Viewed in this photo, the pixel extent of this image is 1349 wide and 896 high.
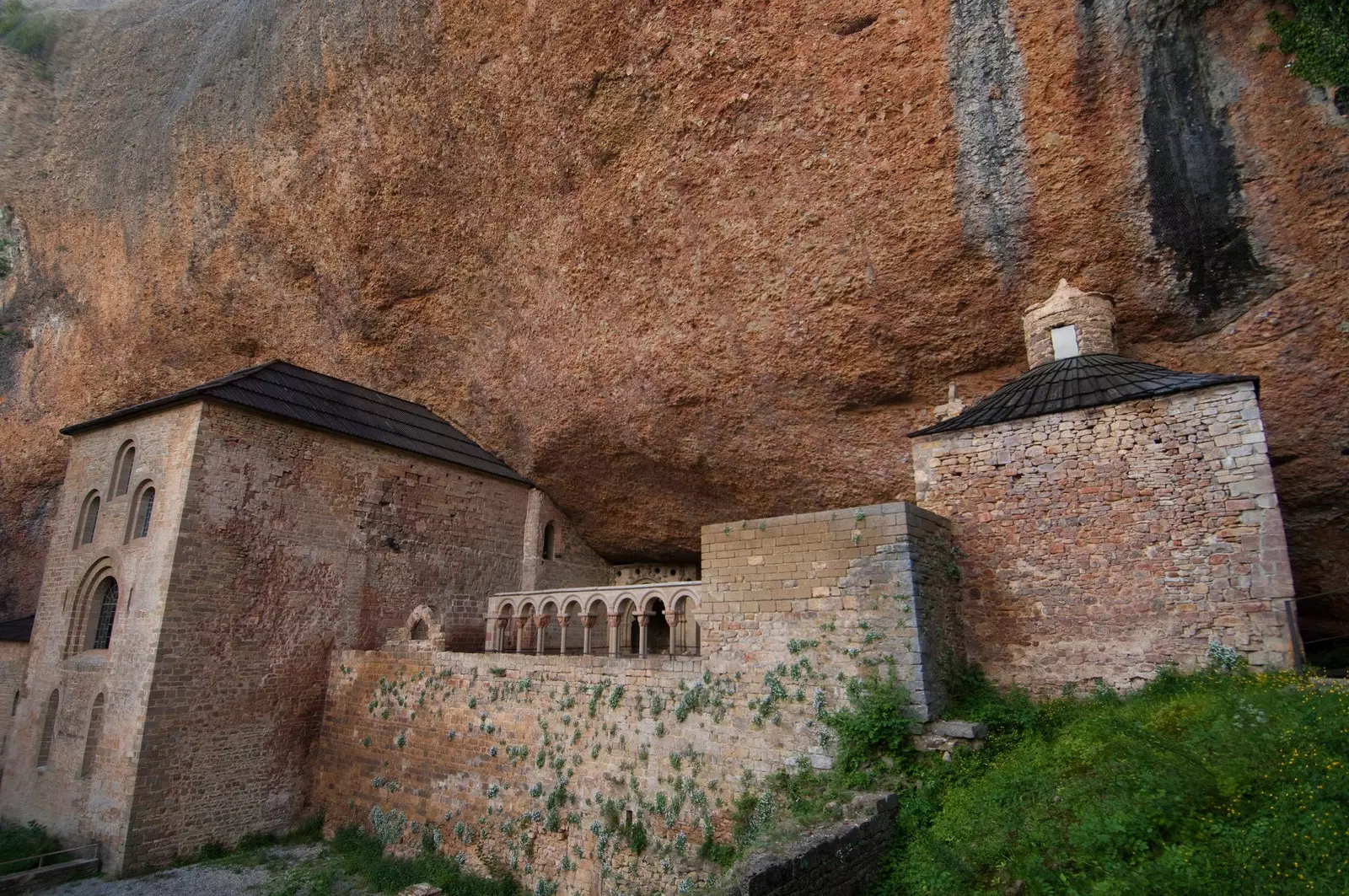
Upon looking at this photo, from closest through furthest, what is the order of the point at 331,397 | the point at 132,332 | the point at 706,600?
the point at 706,600 → the point at 331,397 → the point at 132,332

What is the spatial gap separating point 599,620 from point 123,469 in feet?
32.6

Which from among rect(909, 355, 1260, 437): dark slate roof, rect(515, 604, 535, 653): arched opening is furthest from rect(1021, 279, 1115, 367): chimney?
rect(515, 604, 535, 653): arched opening

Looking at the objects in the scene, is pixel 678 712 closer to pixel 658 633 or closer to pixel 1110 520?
pixel 1110 520

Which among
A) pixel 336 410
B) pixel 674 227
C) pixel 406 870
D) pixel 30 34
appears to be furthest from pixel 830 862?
pixel 30 34

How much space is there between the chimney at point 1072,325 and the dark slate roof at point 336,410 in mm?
11218

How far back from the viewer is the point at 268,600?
12.5 metres

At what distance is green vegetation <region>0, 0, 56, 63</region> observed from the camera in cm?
2019

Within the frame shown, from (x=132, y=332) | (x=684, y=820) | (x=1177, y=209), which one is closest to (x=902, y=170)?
(x=1177, y=209)

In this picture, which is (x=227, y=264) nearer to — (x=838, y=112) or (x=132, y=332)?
(x=132, y=332)

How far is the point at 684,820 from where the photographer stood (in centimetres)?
823

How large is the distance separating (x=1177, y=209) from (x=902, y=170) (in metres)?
3.19

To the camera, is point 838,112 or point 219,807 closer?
point 838,112

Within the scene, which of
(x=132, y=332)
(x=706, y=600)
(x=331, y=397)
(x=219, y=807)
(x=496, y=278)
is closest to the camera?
(x=706, y=600)

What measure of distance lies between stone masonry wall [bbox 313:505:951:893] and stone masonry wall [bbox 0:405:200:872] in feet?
13.4
